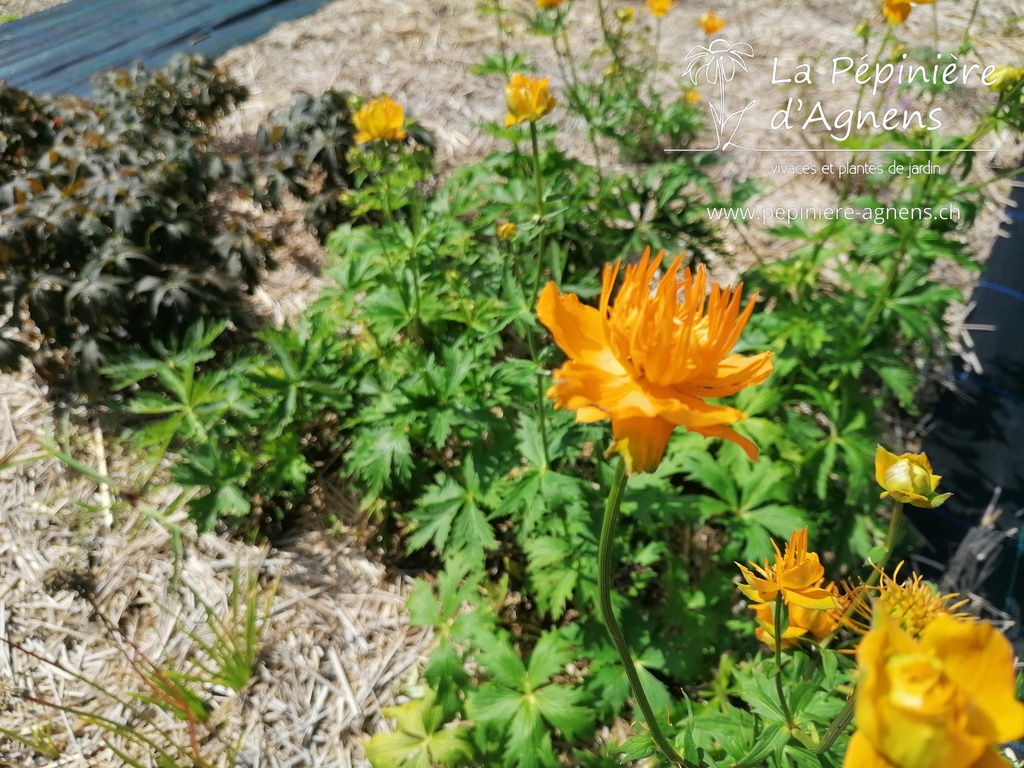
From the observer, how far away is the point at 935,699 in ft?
1.27

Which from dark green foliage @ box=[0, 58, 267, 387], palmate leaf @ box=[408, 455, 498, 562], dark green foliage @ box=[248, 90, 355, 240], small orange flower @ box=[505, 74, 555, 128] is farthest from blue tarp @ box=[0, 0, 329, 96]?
palmate leaf @ box=[408, 455, 498, 562]

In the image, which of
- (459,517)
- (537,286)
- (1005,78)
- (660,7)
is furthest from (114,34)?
(1005,78)

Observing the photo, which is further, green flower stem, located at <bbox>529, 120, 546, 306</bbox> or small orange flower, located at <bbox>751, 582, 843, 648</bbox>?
green flower stem, located at <bbox>529, 120, 546, 306</bbox>

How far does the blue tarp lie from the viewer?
398cm

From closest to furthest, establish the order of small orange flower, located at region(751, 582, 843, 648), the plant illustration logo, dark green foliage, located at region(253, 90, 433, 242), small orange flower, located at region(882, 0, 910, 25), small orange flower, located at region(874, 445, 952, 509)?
small orange flower, located at region(874, 445, 952, 509) → small orange flower, located at region(751, 582, 843, 648) → small orange flower, located at region(882, 0, 910, 25) → dark green foliage, located at region(253, 90, 433, 242) → the plant illustration logo

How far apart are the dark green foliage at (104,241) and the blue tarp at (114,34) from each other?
120cm

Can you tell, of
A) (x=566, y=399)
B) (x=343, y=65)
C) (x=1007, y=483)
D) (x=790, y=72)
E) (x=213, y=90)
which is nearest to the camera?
(x=566, y=399)

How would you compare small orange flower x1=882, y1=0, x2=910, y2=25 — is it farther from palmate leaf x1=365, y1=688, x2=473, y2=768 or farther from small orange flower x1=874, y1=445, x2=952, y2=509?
palmate leaf x1=365, y1=688, x2=473, y2=768

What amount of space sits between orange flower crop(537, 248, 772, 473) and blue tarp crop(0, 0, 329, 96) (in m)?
4.23

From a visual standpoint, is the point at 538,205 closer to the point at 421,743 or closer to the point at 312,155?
the point at 421,743

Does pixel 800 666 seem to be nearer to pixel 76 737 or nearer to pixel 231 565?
pixel 231 565

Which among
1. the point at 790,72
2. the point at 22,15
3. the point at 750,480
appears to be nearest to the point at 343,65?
the point at 22,15

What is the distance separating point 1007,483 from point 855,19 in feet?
11.6

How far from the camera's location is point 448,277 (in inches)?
81.1
